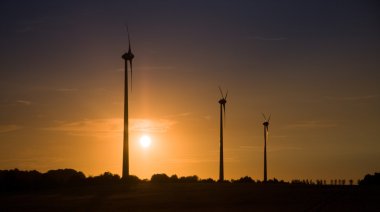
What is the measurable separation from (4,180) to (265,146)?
2980 inches

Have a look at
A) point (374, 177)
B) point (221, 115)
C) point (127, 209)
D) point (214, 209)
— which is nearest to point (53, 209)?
point (127, 209)

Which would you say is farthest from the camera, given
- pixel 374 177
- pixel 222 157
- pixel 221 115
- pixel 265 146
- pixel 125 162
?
pixel 374 177

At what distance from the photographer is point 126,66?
116 meters

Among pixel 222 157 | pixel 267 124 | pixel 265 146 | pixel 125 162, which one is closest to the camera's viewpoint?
pixel 125 162

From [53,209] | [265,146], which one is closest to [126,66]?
[53,209]

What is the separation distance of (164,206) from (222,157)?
3235 inches

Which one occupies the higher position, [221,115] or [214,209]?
[221,115]

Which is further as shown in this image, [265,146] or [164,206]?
[265,146]

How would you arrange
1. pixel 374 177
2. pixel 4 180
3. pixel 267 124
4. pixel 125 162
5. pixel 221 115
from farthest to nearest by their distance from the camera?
pixel 374 177 < pixel 267 124 < pixel 221 115 < pixel 4 180 < pixel 125 162

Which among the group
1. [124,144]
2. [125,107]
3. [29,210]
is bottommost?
[29,210]

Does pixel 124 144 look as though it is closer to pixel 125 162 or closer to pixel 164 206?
pixel 125 162

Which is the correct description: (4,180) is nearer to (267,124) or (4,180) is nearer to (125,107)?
(125,107)

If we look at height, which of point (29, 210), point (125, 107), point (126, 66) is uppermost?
point (126, 66)

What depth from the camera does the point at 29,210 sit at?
61656mm
